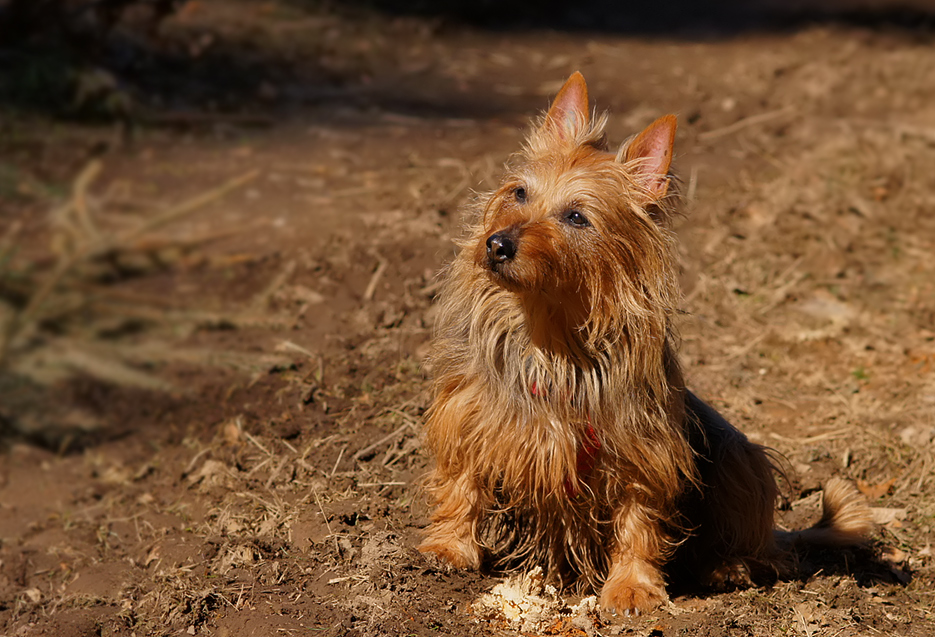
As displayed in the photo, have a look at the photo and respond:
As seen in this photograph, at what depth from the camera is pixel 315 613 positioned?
3.74m

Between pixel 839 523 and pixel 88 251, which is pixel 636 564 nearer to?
pixel 839 523

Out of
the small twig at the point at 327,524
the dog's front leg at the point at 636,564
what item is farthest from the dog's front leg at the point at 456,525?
the dog's front leg at the point at 636,564

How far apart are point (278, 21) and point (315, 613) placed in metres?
7.53

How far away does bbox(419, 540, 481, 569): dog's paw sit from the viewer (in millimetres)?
4023

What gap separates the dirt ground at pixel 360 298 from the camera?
13.5ft

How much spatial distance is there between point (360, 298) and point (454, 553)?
7.68ft

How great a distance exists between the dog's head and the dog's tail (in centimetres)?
167

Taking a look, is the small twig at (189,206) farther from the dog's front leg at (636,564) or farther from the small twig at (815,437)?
the dog's front leg at (636,564)

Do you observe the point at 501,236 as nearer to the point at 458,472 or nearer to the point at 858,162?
the point at 458,472

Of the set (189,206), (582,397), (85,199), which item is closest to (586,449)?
(582,397)

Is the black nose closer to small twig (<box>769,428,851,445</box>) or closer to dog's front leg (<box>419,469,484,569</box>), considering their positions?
dog's front leg (<box>419,469,484,569</box>)

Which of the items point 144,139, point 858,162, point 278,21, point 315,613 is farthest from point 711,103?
point 315,613

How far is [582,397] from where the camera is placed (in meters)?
3.67

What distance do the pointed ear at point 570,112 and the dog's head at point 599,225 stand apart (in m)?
0.14
